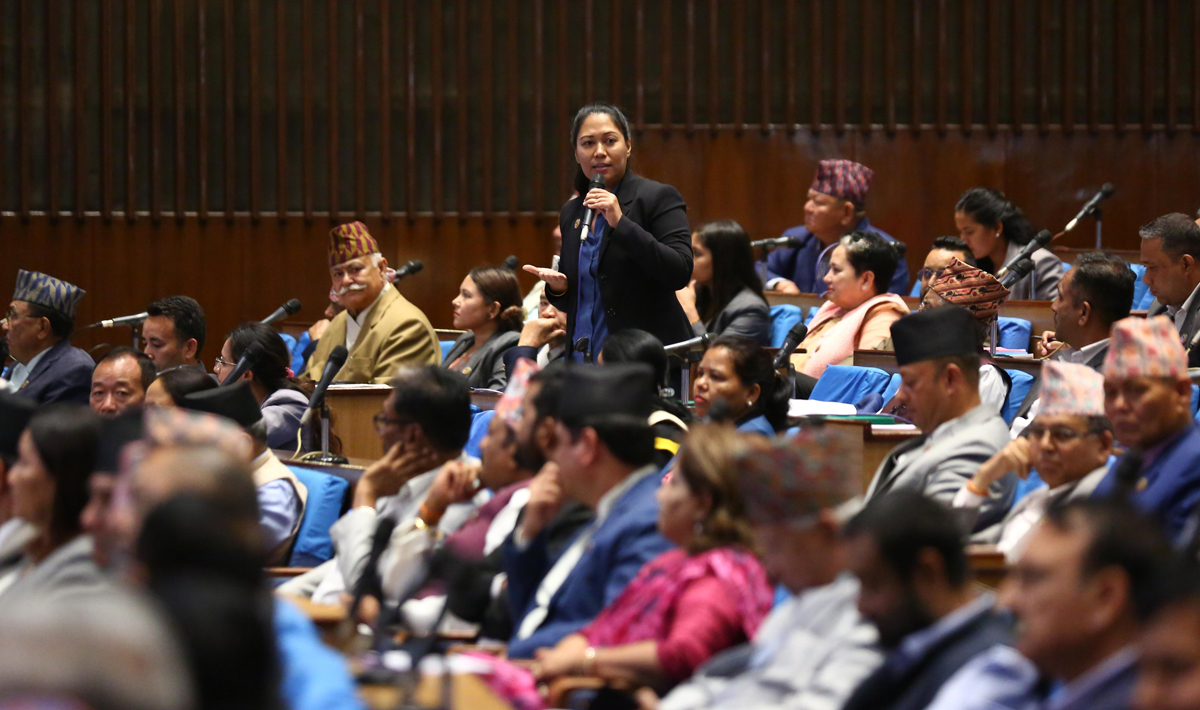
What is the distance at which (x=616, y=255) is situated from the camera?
456cm

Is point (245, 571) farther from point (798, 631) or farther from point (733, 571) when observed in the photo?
point (733, 571)

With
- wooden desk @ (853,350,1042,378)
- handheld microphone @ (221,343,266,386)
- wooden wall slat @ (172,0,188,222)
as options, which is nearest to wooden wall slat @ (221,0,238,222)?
wooden wall slat @ (172,0,188,222)

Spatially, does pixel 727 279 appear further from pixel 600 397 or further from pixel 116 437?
pixel 116 437

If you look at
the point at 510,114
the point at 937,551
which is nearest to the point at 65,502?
the point at 937,551

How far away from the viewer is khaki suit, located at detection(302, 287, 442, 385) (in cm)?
613

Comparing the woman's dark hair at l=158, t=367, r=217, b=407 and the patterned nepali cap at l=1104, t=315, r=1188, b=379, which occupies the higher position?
the patterned nepali cap at l=1104, t=315, r=1188, b=379

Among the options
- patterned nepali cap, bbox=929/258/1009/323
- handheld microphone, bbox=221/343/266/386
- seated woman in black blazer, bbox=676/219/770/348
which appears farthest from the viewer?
seated woman in black blazer, bbox=676/219/770/348

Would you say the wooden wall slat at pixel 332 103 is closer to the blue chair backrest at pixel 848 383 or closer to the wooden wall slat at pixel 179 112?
the wooden wall slat at pixel 179 112

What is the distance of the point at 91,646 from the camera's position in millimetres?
1222

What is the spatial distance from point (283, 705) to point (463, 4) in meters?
7.61

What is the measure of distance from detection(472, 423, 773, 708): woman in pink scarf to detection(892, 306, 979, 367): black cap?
1.11m

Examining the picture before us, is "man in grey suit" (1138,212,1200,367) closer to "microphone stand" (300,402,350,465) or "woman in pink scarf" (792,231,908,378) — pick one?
"woman in pink scarf" (792,231,908,378)

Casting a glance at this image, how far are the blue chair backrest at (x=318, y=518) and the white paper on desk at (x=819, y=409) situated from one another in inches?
51.2

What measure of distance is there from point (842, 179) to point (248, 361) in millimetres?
3520
